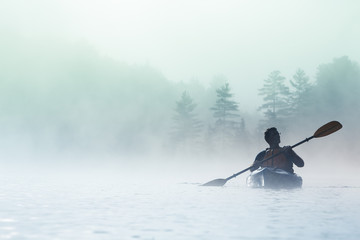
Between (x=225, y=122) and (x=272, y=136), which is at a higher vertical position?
(x=225, y=122)


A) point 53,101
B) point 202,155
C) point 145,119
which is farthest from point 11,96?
point 202,155

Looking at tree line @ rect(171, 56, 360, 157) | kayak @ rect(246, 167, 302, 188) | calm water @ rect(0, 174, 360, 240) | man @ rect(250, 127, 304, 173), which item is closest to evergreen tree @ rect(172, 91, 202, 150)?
tree line @ rect(171, 56, 360, 157)

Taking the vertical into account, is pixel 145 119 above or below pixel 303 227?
above

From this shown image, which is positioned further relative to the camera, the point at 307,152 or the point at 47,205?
the point at 307,152

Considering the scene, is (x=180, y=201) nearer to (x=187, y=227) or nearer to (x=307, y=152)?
(x=187, y=227)

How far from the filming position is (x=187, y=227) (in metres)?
9.77

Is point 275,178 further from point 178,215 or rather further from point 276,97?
point 276,97

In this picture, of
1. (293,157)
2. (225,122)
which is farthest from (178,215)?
(225,122)

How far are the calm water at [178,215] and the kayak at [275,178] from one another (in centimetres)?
133

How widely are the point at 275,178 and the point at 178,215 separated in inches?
292

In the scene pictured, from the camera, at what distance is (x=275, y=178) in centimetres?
1852

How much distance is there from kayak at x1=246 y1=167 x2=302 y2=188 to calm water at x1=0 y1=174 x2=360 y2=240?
52.5 inches

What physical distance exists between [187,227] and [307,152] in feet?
202

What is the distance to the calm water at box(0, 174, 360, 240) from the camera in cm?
908
